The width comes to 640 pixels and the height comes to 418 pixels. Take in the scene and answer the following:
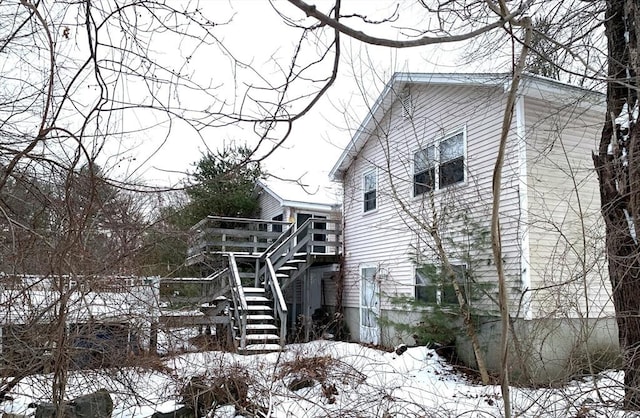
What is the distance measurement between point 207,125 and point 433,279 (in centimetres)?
675

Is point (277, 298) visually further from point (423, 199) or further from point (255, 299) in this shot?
point (423, 199)

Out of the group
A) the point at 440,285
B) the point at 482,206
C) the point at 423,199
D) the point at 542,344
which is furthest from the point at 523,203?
the point at 542,344

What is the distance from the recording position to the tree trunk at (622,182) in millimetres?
4273

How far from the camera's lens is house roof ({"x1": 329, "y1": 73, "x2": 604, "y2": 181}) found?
615cm

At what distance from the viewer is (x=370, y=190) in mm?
11664

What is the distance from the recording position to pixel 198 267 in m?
14.0

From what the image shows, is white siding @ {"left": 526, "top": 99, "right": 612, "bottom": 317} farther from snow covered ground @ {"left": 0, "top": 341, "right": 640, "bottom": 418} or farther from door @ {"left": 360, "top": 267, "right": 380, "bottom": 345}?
door @ {"left": 360, "top": 267, "right": 380, "bottom": 345}

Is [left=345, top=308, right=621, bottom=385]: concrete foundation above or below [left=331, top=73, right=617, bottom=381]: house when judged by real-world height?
below

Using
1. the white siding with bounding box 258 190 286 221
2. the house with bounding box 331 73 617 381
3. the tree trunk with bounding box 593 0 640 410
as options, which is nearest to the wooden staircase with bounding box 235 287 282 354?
the house with bounding box 331 73 617 381

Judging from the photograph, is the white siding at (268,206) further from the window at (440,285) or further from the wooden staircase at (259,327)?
the window at (440,285)

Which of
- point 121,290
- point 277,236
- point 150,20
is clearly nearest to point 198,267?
point 277,236

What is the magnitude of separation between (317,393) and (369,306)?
6.32 metres

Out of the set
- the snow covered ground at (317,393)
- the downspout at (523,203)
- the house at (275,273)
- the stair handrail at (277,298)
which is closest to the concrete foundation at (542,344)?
the snow covered ground at (317,393)

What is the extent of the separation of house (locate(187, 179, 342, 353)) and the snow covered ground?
2770 millimetres
